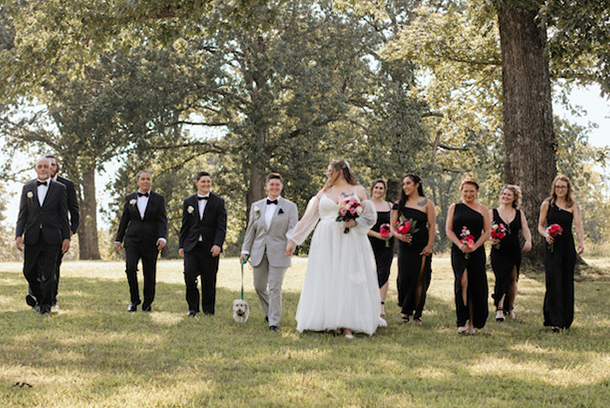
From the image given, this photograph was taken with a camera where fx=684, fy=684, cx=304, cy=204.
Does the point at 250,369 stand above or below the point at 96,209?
below

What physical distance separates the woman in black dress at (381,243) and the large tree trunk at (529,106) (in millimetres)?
7478

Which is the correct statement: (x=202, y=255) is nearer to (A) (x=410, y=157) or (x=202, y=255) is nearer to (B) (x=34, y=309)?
(B) (x=34, y=309)

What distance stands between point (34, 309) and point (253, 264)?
382 centimetres

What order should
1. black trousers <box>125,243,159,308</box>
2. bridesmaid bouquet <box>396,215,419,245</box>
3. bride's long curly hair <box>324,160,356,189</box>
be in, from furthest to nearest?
black trousers <box>125,243,159,308</box>, bridesmaid bouquet <box>396,215,419,245</box>, bride's long curly hair <box>324,160,356,189</box>

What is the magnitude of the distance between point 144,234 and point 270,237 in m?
2.49

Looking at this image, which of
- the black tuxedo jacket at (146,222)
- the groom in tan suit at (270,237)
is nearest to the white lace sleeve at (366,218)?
the groom in tan suit at (270,237)

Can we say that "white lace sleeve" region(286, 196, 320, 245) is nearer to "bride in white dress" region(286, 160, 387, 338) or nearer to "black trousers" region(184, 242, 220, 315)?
"bride in white dress" region(286, 160, 387, 338)

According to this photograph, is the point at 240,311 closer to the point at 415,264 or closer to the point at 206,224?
the point at 206,224

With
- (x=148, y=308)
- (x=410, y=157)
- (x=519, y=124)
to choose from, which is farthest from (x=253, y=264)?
(x=410, y=157)

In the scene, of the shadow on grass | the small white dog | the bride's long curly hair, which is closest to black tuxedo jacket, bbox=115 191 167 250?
the shadow on grass

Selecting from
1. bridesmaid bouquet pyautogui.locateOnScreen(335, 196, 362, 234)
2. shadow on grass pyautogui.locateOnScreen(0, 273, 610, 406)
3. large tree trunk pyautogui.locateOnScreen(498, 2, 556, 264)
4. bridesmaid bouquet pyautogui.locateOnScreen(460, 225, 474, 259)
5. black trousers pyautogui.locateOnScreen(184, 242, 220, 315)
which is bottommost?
shadow on grass pyautogui.locateOnScreen(0, 273, 610, 406)

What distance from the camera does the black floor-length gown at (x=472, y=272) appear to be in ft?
30.3

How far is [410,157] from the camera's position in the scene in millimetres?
Result: 31031

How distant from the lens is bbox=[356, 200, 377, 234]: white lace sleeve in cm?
905
